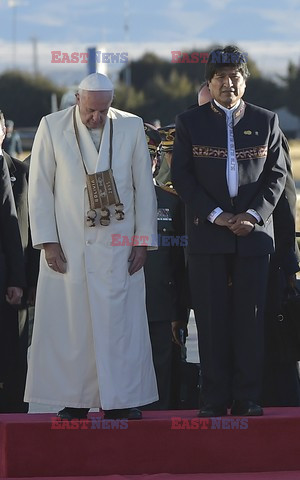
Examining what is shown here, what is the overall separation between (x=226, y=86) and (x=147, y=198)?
2.18ft

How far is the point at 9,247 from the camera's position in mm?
5746

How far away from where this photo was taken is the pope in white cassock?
520 centimetres

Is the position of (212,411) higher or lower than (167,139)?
lower

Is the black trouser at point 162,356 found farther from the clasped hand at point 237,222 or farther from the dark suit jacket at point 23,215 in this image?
the clasped hand at point 237,222

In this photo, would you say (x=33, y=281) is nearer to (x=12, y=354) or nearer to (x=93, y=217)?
(x=12, y=354)

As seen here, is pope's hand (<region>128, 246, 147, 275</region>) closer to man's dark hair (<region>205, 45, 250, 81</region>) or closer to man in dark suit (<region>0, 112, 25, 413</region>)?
man in dark suit (<region>0, 112, 25, 413</region>)

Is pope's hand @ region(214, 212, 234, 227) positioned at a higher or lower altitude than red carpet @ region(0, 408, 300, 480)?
higher

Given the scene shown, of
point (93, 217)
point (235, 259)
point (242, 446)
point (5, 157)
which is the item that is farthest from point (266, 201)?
point (5, 157)

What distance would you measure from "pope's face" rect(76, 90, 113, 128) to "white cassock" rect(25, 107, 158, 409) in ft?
0.25

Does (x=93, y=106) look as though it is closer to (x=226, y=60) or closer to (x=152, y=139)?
(x=226, y=60)

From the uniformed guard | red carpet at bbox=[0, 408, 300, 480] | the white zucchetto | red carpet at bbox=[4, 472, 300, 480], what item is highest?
the white zucchetto

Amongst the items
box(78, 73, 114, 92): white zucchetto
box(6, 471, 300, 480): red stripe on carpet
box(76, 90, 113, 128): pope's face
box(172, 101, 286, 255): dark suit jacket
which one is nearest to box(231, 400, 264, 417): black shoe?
box(6, 471, 300, 480): red stripe on carpet

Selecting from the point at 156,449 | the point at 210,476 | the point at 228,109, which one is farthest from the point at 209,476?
the point at 228,109

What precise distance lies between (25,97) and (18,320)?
6906 cm
